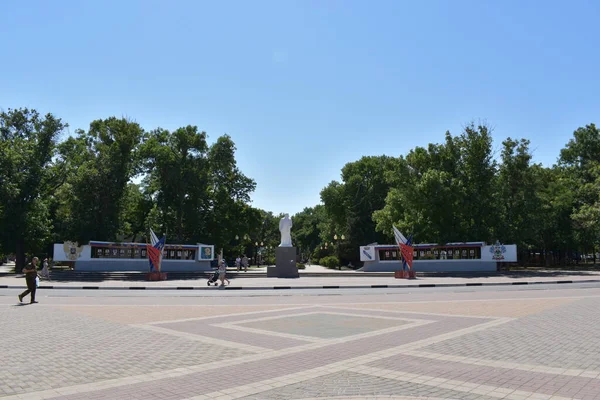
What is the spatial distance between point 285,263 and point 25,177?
22999mm

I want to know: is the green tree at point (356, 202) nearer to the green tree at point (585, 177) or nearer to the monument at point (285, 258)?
the green tree at point (585, 177)

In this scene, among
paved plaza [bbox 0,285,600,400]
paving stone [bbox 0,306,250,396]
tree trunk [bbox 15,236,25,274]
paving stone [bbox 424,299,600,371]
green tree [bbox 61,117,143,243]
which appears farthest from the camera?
tree trunk [bbox 15,236,25,274]

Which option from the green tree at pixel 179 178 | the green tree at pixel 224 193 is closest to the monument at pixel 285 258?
the green tree at pixel 179 178

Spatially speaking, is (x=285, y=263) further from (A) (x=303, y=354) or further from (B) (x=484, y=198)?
(A) (x=303, y=354)

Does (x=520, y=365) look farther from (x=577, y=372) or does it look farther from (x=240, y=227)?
(x=240, y=227)

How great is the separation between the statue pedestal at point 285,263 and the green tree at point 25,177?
20.2m

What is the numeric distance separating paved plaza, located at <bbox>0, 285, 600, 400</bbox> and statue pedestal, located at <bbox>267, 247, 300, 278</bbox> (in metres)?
21.0

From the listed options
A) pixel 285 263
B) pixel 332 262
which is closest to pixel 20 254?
pixel 285 263

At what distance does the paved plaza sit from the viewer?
233 inches

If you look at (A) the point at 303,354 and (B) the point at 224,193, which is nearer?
(A) the point at 303,354

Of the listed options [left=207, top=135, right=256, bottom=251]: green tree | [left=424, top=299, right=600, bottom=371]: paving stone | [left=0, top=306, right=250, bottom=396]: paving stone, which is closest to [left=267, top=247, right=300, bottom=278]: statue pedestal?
[left=207, top=135, right=256, bottom=251]: green tree

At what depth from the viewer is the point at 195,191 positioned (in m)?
44.2

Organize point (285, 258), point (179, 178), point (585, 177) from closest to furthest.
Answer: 1. point (285, 258)
2. point (179, 178)
3. point (585, 177)

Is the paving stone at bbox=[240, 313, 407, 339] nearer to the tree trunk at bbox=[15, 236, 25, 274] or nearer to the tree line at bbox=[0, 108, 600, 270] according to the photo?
the tree line at bbox=[0, 108, 600, 270]
